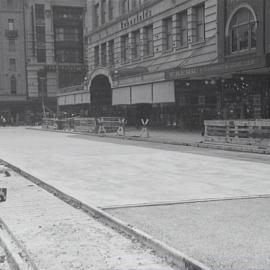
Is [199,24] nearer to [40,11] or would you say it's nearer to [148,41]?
[148,41]

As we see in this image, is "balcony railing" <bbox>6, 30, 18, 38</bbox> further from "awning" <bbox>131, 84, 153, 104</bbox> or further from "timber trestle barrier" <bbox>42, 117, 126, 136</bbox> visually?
"awning" <bbox>131, 84, 153, 104</bbox>

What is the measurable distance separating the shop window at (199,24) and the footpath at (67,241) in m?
30.2

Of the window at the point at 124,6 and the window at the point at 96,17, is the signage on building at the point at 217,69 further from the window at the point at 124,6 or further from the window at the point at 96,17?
the window at the point at 96,17

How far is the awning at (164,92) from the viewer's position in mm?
35062

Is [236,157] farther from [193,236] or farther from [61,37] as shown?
[61,37]

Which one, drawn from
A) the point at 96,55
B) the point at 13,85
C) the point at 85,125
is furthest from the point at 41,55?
the point at 85,125

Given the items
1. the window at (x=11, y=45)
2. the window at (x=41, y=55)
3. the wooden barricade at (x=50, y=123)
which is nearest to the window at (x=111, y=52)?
the wooden barricade at (x=50, y=123)

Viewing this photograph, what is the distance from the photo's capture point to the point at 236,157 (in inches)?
776

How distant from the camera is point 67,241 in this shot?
725 cm

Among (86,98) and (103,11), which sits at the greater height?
(103,11)

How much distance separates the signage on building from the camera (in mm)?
25781

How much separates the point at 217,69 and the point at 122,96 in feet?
49.2

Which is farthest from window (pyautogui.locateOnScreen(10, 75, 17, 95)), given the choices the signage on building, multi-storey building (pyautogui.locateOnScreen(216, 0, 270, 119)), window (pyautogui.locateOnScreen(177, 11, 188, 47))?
the signage on building

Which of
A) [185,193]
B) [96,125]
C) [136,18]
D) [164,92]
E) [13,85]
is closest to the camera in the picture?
[185,193]
